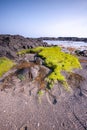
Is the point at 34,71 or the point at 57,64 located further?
the point at 57,64

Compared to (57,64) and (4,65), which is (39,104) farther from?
(4,65)

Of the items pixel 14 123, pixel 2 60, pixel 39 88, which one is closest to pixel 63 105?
pixel 39 88

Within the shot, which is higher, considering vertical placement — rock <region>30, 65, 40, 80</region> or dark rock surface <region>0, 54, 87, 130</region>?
rock <region>30, 65, 40, 80</region>

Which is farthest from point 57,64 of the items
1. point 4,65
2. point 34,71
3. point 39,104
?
point 39,104

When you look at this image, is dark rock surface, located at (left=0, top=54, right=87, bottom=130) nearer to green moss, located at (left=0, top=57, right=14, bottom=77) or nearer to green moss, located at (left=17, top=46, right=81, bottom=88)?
green moss, located at (left=17, top=46, right=81, bottom=88)

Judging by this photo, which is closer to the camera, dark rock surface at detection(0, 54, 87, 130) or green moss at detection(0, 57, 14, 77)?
dark rock surface at detection(0, 54, 87, 130)

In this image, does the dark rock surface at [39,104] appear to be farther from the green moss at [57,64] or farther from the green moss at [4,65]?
the green moss at [4,65]

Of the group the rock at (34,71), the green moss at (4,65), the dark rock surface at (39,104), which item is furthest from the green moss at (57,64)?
the green moss at (4,65)

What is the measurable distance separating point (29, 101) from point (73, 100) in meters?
2.21

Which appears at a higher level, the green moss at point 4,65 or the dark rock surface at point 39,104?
the green moss at point 4,65

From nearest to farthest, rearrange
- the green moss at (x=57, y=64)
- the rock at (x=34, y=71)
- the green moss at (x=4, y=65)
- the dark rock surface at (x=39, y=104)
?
the dark rock surface at (x=39, y=104), the green moss at (x=57, y=64), the rock at (x=34, y=71), the green moss at (x=4, y=65)

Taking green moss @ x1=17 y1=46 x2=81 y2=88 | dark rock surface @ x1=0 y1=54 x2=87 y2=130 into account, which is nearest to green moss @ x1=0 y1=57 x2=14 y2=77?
dark rock surface @ x1=0 y1=54 x2=87 y2=130

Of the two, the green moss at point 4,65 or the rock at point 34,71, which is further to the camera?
the green moss at point 4,65

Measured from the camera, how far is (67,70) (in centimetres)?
1112
